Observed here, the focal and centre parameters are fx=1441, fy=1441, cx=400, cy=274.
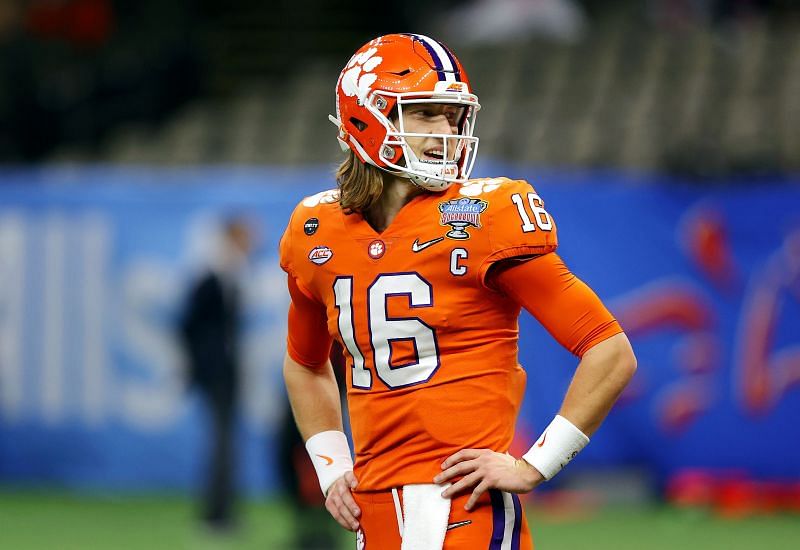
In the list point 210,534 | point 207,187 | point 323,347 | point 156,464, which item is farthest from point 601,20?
point 323,347

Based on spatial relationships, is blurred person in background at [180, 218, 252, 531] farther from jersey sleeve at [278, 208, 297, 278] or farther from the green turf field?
jersey sleeve at [278, 208, 297, 278]

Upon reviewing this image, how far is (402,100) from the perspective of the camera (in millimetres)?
3594

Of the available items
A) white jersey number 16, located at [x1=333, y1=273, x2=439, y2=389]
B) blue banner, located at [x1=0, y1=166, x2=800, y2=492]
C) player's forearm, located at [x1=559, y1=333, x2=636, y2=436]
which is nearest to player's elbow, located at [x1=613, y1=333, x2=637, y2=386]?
player's forearm, located at [x1=559, y1=333, x2=636, y2=436]

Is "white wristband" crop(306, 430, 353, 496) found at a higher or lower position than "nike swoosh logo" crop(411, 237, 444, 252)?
lower

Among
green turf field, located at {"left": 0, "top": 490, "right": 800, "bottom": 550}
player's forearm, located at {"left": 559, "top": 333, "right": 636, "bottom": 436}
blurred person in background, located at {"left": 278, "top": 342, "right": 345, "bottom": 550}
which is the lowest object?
green turf field, located at {"left": 0, "top": 490, "right": 800, "bottom": 550}

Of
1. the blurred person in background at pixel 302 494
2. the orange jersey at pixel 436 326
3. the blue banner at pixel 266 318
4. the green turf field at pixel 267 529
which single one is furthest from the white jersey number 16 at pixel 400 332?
the blue banner at pixel 266 318

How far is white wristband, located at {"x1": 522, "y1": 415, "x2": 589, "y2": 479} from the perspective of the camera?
344cm

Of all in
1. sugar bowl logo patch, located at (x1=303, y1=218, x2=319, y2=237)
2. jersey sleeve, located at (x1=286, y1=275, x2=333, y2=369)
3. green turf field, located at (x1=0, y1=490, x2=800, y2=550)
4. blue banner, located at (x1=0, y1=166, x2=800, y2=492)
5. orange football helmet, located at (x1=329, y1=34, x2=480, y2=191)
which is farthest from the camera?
blue banner, located at (x1=0, y1=166, x2=800, y2=492)

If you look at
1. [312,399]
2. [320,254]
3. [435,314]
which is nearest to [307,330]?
[312,399]

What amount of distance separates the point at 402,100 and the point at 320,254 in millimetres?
446

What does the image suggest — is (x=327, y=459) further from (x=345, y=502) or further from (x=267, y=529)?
(x=267, y=529)

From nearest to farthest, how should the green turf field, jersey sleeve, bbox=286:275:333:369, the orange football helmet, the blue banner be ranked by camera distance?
the orange football helmet < jersey sleeve, bbox=286:275:333:369 < the green turf field < the blue banner

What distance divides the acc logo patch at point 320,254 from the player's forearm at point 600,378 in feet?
2.33

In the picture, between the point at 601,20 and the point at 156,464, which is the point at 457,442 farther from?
the point at 601,20
